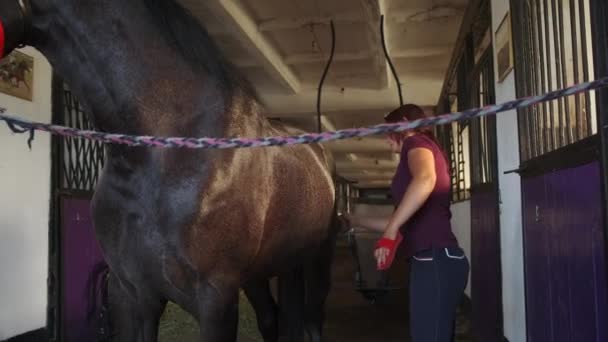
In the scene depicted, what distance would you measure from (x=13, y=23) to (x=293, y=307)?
1.90 metres

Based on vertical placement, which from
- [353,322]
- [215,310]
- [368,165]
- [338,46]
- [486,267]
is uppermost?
[338,46]

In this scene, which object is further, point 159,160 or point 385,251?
point 385,251

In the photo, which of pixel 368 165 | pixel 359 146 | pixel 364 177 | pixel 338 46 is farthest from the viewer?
pixel 364 177

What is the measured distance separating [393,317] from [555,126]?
2.90m

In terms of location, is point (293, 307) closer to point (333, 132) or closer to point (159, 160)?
point (159, 160)

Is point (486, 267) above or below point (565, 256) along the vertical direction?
below

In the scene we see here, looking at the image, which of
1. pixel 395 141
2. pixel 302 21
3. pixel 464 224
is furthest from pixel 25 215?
pixel 464 224

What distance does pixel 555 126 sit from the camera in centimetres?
168

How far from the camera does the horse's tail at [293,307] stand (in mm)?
2699

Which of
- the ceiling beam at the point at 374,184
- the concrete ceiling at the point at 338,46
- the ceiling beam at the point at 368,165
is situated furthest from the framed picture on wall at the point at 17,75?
the ceiling beam at the point at 374,184

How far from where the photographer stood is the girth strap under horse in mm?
1211

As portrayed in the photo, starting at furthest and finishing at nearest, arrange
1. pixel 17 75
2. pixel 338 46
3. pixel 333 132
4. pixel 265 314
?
1. pixel 338 46
2. pixel 17 75
3. pixel 265 314
4. pixel 333 132

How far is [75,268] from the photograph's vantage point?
11.0ft

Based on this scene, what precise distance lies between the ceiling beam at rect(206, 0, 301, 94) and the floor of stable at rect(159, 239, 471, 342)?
6.78 feet
